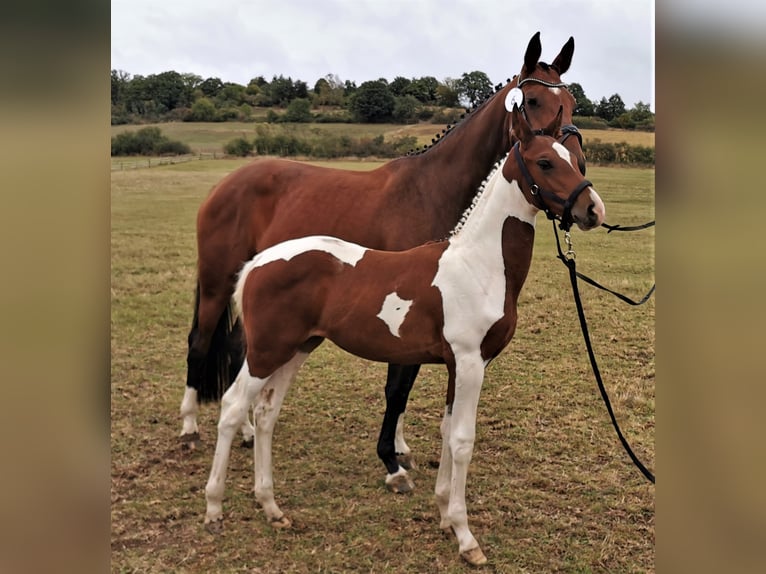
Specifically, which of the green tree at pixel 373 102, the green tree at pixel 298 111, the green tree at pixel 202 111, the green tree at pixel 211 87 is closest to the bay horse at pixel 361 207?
the green tree at pixel 373 102

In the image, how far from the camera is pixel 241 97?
1496 cm

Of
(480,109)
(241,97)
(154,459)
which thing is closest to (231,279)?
(154,459)

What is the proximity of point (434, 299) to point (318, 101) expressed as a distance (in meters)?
10.3

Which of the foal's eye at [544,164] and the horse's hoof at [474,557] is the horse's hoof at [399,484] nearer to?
the horse's hoof at [474,557]

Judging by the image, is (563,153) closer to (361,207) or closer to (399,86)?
(361,207)

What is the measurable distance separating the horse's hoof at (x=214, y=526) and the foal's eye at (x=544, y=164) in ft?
8.15

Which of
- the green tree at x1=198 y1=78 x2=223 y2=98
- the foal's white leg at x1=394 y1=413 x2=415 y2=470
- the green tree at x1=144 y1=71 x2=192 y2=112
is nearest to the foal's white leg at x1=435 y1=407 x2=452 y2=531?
the foal's white leg at x1=394 y1=413 x2=415 y2=470

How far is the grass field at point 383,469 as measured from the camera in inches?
116

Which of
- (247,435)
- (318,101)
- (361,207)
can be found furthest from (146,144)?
(361,207)

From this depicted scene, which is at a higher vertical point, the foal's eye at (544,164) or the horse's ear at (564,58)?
the horse's ear at (564,58)

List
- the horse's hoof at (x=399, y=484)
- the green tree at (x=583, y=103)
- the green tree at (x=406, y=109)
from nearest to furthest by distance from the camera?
the horse's hoof at (x=399, y=484)
the green tree at (x=583, y=103)
the green tree at (x=406, y=109)

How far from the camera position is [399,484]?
3.56 m
